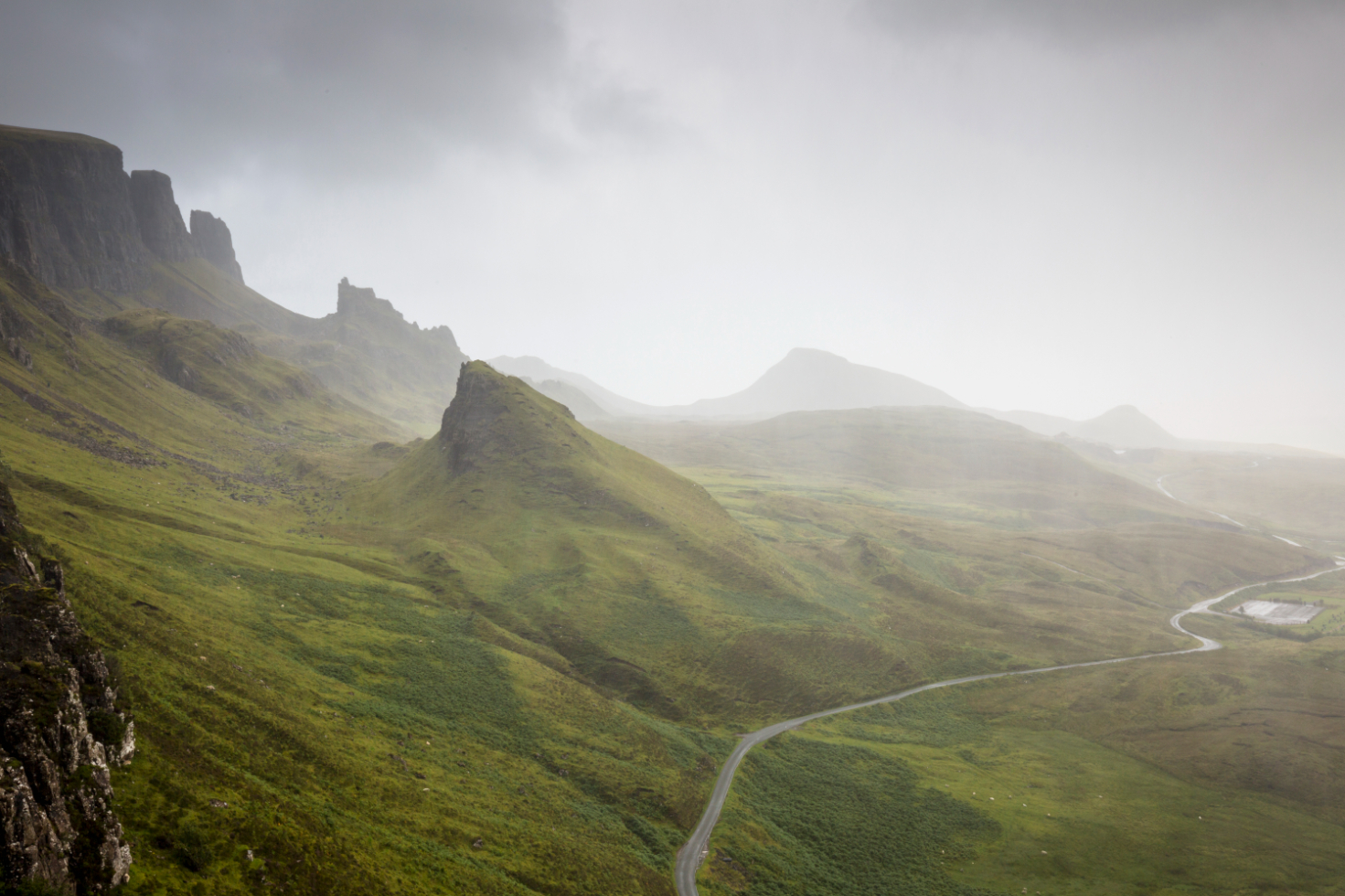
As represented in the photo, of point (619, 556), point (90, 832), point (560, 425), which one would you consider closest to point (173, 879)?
point (90, 832)

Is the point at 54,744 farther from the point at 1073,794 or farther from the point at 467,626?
the point at 1073,794

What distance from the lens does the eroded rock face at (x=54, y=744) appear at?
21.8 metres

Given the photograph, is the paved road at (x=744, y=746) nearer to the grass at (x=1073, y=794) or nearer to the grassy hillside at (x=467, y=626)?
the grass at (x=1073, y=794)

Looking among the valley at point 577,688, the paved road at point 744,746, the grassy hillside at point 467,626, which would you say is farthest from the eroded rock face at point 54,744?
the paved road at point 744,746

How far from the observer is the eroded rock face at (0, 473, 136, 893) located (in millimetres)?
21828

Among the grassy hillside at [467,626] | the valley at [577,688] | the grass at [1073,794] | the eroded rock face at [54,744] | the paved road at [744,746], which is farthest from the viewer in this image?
the grass at [1073,794]

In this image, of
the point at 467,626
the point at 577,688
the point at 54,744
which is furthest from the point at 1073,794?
the point at 54,744

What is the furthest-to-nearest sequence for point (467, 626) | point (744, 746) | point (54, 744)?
1. point (467, 626)
2. point (744, 746)
3. point (54, 744)

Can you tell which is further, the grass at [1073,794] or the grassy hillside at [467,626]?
the grass at [1073,794]

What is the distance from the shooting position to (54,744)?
1016 inches

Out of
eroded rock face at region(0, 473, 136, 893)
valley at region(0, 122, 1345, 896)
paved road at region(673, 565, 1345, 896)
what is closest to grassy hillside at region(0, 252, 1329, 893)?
valley at region(0, 122, 1345, 896)

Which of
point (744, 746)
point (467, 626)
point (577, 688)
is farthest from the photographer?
point (467, 626)

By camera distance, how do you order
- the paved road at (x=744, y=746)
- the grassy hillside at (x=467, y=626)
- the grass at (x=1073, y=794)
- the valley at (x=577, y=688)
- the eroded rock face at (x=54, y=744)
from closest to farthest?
the eroded rock face at (x=54, y=744) → the grassy hillside at (x=467, y=626) → the valley at (x=577, y=688) → the paved road at (x=744, y=746) → the grass at (x=1073, y=794)

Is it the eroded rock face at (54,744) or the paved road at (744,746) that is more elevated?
the eroded rock face at (54,744)
